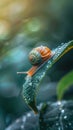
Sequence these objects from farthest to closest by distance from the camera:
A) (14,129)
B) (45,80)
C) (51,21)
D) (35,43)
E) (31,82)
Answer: (51,21) < (45,80) < (35,43) < (14,129) < (31,82)

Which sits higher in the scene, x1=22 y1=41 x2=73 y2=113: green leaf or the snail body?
the snail body

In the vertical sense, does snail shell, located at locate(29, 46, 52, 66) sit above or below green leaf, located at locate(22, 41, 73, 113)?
above

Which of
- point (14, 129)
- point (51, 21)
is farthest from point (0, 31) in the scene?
point (14, 129)

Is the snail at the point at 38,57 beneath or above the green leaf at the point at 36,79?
above

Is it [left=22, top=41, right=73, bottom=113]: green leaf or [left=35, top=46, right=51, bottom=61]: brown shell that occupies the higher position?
[left=35, top=46, right=51, bottom=61]: brown shell

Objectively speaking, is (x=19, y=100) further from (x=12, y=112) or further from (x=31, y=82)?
(x=31, y=82)

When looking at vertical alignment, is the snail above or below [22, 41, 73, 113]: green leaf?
above
